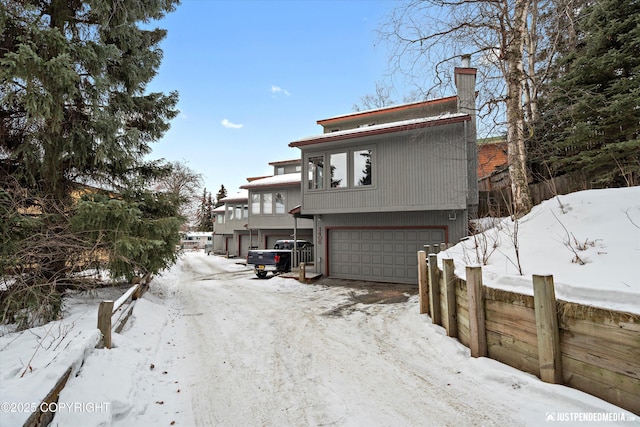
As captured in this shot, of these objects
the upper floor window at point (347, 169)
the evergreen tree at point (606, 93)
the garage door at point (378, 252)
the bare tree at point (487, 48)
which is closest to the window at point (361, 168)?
the upper floor window at point (347, 169)

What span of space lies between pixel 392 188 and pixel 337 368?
26.1ft

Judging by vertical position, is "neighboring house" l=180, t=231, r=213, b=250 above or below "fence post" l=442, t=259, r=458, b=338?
above

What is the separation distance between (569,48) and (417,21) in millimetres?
9061

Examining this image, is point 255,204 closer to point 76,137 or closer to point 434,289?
point 76,137

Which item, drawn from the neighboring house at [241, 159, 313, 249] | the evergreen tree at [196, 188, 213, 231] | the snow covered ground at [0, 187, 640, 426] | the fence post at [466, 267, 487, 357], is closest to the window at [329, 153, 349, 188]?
the snow covered ground at [0, 187, 640, 426]

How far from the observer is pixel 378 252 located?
1205cm

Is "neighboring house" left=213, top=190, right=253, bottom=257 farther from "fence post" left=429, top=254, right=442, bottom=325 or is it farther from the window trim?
"fence post" left=429, top=254, right=442, bottom=325

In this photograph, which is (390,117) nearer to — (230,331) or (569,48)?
(569,48)

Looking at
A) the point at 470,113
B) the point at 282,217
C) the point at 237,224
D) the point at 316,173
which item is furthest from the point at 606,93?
the point at 237,224

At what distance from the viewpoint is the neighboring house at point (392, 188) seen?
33.8ft

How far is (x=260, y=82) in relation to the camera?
52.0ft

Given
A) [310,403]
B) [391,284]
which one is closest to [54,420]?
[310,403]

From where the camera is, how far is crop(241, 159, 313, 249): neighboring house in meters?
19.5

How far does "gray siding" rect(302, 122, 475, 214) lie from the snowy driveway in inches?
207
